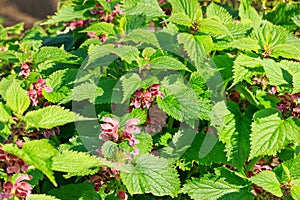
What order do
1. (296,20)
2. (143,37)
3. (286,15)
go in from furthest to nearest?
(286,15)
(296,20)
(143,37)

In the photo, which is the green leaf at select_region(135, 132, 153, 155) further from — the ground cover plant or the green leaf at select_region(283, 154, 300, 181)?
the green leaf at select_region(283, 154, 300, 181)

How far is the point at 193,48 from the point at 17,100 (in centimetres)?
65

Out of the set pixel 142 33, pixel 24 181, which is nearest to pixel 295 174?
pixel 142 33

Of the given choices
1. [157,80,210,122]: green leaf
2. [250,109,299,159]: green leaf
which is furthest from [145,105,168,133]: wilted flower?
[250,109,299,159]: green leaf

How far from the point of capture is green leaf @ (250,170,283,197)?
158cm

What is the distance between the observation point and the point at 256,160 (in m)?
1.84

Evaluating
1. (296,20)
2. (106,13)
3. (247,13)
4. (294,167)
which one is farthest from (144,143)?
(296,20)

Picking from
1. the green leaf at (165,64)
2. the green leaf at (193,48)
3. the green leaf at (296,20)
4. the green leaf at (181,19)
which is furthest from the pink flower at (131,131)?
the green leaf at (296,20)

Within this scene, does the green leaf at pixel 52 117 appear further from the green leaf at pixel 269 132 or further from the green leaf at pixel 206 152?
the green leaf at pixel 269 132

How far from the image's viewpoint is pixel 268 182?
5.27 ft

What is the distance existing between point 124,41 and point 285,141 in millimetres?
715

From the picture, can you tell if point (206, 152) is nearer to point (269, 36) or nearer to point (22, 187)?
point (269, 36)

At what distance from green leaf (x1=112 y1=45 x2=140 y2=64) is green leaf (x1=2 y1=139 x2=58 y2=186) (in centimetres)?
48

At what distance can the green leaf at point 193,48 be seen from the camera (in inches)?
68.3
